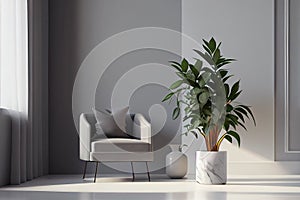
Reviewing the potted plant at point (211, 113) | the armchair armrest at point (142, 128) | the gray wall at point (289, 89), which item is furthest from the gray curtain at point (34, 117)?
the gray wall at point (289, 89)

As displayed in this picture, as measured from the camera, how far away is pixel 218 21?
619 cm

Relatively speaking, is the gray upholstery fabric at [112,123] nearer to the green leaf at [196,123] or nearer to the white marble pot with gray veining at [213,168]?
the green leaf at [196,123]

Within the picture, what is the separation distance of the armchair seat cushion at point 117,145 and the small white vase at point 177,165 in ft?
1.65

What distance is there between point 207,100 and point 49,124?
1.99 metres

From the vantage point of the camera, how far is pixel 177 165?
19.3ft

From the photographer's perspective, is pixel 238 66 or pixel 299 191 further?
pixel 238 66

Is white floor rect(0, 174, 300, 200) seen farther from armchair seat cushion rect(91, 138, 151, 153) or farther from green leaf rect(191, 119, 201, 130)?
green leaf rect(191, 119, 201, 130)

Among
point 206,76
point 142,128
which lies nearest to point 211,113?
A: point 206,76

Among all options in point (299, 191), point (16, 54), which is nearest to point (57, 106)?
point (16, 54)

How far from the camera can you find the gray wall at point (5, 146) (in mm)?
5121

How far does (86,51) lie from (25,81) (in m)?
1.07

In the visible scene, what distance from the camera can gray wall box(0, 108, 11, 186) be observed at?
512 centimetres

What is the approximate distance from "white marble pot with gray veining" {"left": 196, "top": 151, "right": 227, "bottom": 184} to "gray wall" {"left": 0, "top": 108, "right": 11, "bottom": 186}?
1.74 m

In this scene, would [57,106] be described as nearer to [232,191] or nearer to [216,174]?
[216,174]
